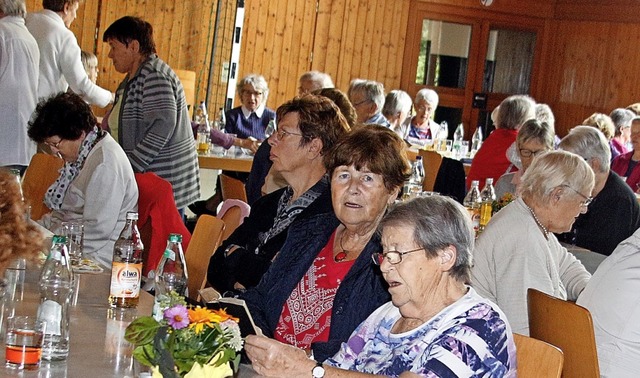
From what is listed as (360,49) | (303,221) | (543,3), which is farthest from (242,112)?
(543,3)

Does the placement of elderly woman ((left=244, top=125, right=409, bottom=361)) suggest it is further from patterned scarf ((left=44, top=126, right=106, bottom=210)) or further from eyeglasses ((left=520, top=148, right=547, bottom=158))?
eyeglasses ((left=520, top=148, right=547, bottom=158))

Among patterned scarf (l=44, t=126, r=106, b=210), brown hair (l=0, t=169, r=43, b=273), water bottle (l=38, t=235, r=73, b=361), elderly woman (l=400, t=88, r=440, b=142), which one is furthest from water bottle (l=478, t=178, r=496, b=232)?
elderly woman (l=400, t=88, r=440, b=142)

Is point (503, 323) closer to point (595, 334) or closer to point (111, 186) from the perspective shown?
point (595, 334)

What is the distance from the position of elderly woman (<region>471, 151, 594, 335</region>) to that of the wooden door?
9815 mm

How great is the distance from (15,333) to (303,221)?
54.0 inches

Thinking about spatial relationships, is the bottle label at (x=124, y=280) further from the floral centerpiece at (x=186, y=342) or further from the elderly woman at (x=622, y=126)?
the elderly woman at (x=622, y=126)

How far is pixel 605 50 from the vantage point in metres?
13.8

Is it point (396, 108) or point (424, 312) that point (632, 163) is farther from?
point (424, 312)

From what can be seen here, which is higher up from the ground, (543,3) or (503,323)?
(543,3)

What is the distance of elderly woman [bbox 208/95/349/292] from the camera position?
402 centimetres

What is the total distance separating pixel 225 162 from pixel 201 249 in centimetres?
392

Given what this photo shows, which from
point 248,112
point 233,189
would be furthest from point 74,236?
point 248,112

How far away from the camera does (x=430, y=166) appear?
884cm

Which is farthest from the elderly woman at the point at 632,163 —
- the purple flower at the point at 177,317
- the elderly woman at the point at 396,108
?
the purple flower at the point at 177,317
